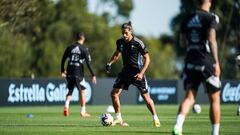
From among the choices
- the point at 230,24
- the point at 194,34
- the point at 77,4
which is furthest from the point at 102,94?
the point at 77,4

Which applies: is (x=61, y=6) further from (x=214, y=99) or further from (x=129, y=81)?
(x=214, y=99)

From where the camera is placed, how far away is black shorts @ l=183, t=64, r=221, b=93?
14133 mm

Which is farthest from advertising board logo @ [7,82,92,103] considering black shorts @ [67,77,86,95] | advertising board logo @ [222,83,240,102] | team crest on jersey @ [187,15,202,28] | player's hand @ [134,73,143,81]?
team crest on jersey @ [187,15,202,28]

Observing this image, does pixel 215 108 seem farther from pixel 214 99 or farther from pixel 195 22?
pixel 195 22

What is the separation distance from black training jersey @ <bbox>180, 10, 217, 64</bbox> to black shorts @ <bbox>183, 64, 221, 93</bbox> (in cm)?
11

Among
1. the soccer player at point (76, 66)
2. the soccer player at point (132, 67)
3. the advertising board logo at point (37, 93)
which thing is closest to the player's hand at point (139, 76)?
the soccer player at point (132, 67)

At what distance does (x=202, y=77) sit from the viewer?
46.6 ft

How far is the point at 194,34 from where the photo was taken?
46.8 feet

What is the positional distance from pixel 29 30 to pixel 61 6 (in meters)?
6.24

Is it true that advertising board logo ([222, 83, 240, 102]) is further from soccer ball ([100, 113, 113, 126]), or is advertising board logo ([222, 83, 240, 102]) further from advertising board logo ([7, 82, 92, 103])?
soccer ball ([100, 113, 113, 126])

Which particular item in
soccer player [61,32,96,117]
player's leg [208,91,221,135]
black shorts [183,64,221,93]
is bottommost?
player's leg [208,91,221,135]

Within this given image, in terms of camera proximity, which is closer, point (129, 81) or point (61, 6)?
point (129, 81)

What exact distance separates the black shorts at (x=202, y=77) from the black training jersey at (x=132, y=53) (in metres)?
5.05

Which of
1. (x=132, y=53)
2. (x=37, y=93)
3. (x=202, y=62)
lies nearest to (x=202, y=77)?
(x=202, y=62)
